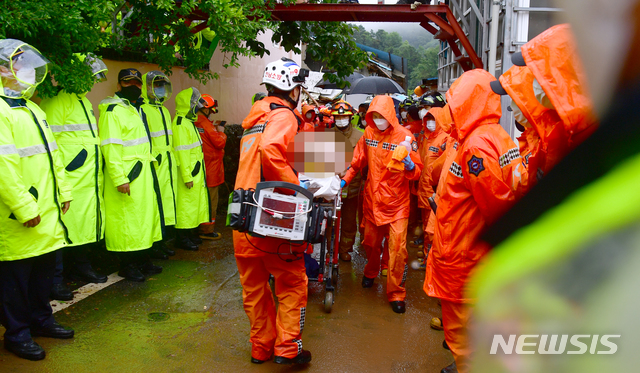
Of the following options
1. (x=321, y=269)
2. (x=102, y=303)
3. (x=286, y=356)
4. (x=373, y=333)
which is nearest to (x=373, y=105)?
(x=321, y=269)

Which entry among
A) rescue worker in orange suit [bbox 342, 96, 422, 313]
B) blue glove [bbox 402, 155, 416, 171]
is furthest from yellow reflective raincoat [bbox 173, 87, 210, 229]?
blue glove [bbox 402, 155, 416, 171]

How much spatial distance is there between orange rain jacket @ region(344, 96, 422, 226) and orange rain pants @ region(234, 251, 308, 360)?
1.79 m

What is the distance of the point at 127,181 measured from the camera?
16.4 ft

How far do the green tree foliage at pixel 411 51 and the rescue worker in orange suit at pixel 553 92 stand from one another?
34734mm

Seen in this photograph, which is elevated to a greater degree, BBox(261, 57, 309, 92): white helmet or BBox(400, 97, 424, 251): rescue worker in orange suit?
BBox(261, 57, 309, 92): white helmet

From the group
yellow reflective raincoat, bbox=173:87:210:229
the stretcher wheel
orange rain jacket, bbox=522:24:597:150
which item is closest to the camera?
orange rain jacket, bbox=522:24:597:150

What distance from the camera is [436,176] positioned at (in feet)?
14.3

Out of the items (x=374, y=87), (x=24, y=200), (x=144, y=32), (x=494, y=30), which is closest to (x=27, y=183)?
(x=24, y=200)

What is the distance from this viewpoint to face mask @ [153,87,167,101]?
236 inches

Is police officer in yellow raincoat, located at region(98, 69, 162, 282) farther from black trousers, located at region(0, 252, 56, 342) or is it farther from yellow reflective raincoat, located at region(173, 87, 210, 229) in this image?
black trousers, located at region(0, 252, 56, 342)

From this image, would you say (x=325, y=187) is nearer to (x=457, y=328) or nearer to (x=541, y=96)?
(x=457, y=328)

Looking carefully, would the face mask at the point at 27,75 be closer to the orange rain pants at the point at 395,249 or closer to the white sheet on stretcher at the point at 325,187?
the white sheet on stretcher at the point at 325,187

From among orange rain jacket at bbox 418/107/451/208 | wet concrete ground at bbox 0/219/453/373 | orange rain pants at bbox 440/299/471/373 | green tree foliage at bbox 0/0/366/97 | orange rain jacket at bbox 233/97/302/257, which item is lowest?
wet concrete ground at bbox 0/219/453/373

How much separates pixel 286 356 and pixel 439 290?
3.99 feet
